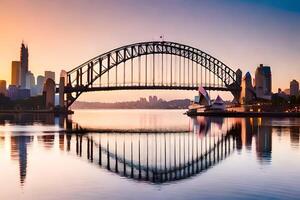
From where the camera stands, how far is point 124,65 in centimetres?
14500

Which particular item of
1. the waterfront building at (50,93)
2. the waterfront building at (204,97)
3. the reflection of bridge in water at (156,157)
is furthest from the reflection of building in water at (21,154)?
the waterfront building at (50,93)

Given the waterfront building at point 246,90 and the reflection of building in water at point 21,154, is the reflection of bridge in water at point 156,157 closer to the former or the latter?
the reflection of building in water at point 21,154

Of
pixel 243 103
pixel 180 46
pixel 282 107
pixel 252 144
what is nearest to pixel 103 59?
pixel 180 46

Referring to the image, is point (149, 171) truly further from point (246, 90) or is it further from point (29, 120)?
point (246, 90)

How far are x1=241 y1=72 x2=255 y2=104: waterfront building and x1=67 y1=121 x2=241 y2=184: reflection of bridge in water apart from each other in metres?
120

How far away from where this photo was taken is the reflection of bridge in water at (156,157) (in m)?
28.3

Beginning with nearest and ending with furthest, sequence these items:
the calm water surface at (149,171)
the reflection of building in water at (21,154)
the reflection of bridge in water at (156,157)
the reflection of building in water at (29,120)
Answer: the calm water surface at (149,171) < the reflection of building in water at (21,154) < the reflection of bridge in water at (156,157) < the reflection of building in water at (29,120)

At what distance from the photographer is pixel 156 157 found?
118ft

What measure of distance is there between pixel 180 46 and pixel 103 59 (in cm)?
2272

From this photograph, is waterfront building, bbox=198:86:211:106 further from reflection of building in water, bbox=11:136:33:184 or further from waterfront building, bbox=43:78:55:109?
reflection of building in water, bbox=11:136:33:184

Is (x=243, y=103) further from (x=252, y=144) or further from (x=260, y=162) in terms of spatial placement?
(x=260, y=162)

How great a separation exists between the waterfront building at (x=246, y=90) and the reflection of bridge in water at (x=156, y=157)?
394 ft

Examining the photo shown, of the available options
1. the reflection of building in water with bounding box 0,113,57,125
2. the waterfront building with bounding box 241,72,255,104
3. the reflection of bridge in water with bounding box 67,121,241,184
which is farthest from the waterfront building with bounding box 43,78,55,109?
the reflection of bridge in water with bounding box 67,121,241,184

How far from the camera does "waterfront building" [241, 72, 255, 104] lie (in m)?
166
